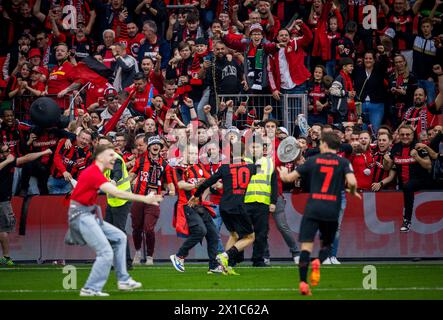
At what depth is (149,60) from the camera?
2339 centimetres

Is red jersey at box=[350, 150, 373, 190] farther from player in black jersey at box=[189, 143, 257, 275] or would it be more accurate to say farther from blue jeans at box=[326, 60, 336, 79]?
player in black jersey at box=[189, 143, 257, 275]

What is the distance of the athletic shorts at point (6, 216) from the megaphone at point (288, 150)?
571 cm

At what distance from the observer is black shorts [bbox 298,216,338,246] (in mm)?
13588

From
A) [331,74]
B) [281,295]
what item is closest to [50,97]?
[331,74]

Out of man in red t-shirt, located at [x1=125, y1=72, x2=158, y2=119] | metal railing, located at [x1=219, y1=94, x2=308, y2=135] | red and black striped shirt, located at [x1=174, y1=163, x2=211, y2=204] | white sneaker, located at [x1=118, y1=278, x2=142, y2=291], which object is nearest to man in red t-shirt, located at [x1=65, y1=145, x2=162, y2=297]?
white sneaker, located at [x1=118, y1=278, x2=142, y2=291]

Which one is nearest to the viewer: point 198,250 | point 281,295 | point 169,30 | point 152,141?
point 281,295

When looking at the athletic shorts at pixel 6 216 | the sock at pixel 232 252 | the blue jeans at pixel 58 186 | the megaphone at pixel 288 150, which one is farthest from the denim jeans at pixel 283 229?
the athletic shorts at pixel 6 216

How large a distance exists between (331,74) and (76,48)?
6.53 metres

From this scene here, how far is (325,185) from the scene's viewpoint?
45.0 feet

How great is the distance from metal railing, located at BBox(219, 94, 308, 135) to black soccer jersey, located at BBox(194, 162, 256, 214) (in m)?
4.89

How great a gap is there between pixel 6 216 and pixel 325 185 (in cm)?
902

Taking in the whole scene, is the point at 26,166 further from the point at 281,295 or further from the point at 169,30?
the point at 281,295

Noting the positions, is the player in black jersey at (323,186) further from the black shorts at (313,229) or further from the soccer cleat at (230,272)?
the soccer cleat at (230,272)

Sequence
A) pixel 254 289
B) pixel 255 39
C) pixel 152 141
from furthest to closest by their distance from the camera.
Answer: pixel 255 39
pixel 152 141
pixel 254 289
